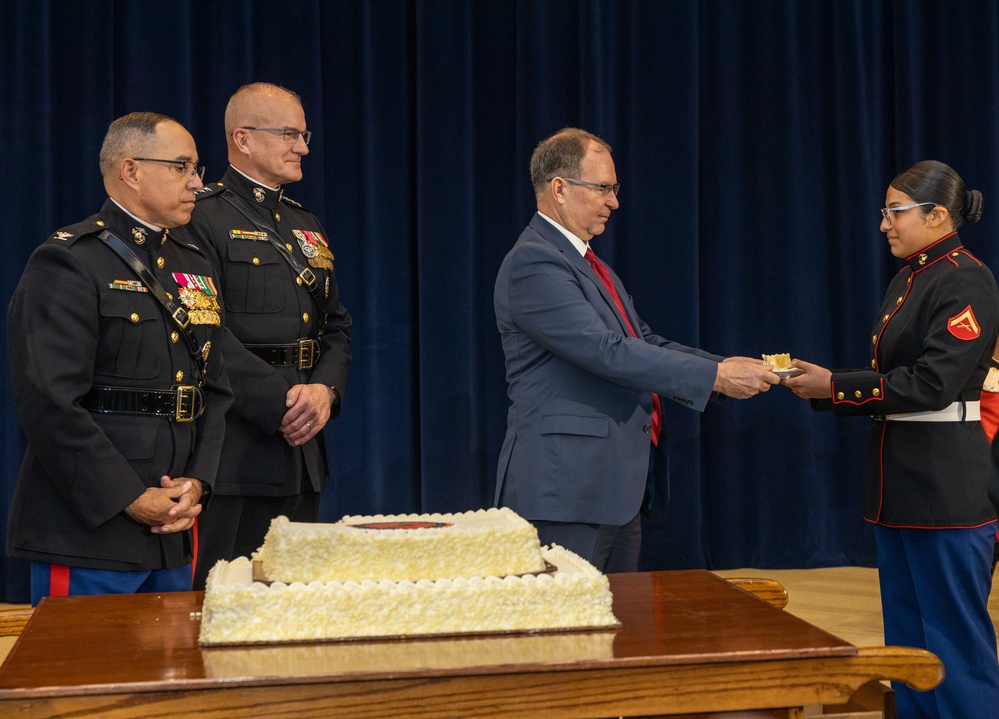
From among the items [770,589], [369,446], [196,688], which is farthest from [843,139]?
[196,688]

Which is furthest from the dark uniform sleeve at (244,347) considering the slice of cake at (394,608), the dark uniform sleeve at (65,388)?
the slice of cake at (394,608)

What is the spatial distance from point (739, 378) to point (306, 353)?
117 centimetres

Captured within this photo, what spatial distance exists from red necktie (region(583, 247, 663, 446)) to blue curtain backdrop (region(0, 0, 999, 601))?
188 centimetres

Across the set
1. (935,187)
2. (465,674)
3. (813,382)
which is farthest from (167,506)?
(935,187)

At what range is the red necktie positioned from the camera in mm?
2736

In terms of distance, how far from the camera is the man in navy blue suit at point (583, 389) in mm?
2508

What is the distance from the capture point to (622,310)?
2.80 m

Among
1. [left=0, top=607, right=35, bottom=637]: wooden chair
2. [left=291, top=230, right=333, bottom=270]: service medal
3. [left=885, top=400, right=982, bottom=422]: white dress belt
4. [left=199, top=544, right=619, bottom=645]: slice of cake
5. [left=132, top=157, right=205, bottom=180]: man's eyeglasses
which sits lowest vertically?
[left=0, top=607, right=35, bottom=637]: wooden chair

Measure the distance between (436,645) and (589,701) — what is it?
217 mm

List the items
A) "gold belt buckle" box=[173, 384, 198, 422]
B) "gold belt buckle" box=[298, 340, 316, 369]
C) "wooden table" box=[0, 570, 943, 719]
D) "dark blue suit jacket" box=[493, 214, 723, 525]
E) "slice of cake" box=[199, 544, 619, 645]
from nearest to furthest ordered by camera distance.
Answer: "wooden table" box=[0, 570, 943, 719] → "slice of cake" box=[199, 544, 619, 645] → "gold belt buckle" box=[173, 384, 198, 422] → "dark blue suit jacket" box=[493, 214, 723, 525] → "gold belt buckle" box=[298, 340, 316, 369]

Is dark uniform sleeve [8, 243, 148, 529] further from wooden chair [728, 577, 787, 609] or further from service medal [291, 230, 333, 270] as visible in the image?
wooden chair [728, 577, 787, 609]

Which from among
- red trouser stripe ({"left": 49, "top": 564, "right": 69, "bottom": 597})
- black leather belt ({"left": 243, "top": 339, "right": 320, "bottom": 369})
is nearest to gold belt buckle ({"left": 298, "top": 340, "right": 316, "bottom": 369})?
black leather belt ({"left": 243, "top": 339, "right": 320, "bottom": 369})

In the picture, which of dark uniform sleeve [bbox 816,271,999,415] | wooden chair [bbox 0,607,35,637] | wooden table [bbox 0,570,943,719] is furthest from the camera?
dark uniform sleeve [bbox 816,271,999,415]

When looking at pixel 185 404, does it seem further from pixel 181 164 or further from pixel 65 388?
pixel 181 164
